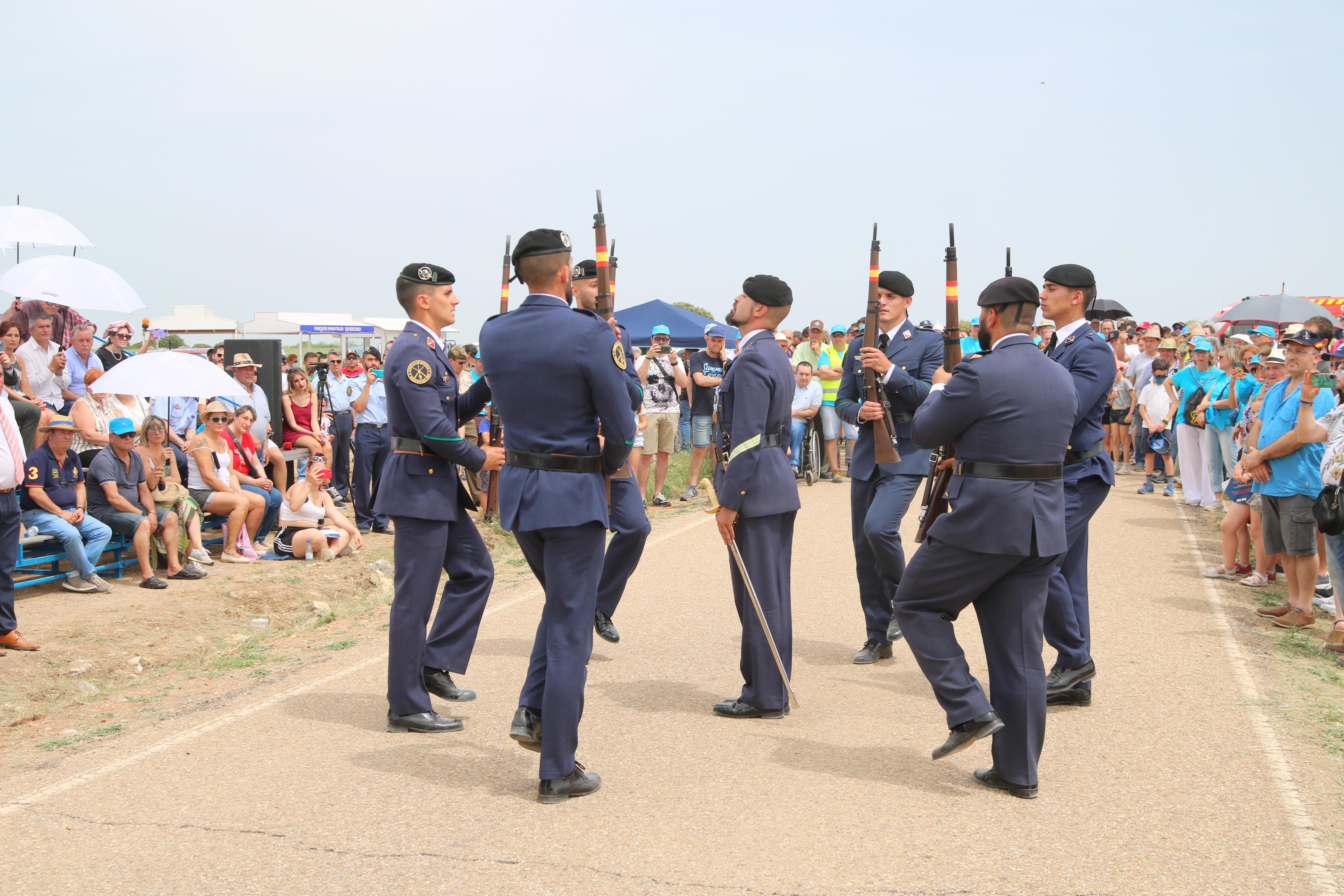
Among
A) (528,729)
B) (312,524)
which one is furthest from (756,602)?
(312,524)

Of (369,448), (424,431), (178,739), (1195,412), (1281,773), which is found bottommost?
(1281,773)

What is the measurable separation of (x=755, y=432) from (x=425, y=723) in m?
2.10

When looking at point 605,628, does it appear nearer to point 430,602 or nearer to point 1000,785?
point 430,602

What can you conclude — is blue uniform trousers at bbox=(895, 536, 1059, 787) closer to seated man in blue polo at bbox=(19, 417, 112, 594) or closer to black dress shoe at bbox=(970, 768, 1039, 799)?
black dress shoe at bbox=(970, 768, 1039, 799)

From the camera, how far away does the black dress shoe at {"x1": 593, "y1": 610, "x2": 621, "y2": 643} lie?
6824 millimetres

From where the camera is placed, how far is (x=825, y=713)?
18.0 ft

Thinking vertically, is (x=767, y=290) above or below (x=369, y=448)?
above

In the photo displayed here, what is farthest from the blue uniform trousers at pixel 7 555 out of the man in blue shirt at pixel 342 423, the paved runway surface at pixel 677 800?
the man in blue shirt at pixel 342 423

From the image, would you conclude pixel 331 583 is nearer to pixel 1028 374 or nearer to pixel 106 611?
pixel 106 611

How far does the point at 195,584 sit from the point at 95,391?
221 cm

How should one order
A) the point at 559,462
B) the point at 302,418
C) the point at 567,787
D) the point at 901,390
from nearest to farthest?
the point at 567,787 → the point at 559,462 → the point at 901,390 → the point at 302,418

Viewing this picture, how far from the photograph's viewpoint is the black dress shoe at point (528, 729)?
4438mm

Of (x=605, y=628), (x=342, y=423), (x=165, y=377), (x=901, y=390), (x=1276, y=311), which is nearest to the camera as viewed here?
(x=901, y=390)

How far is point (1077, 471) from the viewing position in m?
5.54
